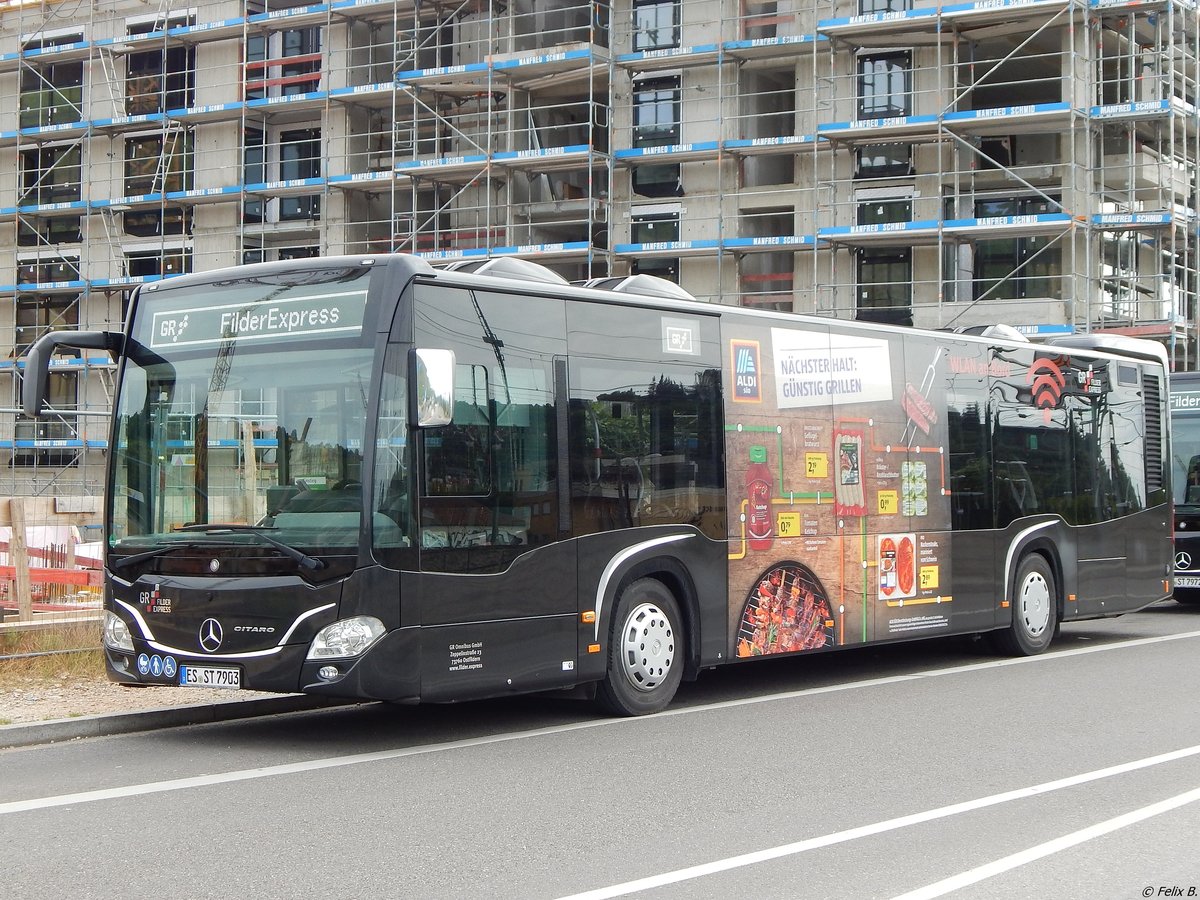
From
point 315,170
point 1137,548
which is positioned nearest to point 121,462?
point 1137,548

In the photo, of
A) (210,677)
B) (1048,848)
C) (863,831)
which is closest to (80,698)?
(210,677)

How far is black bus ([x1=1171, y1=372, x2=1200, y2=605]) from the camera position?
21188 mm

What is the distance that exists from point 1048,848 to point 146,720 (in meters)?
6.16

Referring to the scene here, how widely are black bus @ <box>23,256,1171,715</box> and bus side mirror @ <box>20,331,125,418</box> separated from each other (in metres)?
0.03

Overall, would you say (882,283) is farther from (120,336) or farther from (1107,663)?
(120,336)

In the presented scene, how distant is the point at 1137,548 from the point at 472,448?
9.97 metres

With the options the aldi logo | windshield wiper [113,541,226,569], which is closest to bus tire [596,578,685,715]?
the aldi logo

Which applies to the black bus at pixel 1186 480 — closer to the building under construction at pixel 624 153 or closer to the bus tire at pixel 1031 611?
the bus tire at pixel 1031 611

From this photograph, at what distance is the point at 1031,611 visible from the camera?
15414 millimetres

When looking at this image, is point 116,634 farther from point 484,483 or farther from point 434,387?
point 434,387

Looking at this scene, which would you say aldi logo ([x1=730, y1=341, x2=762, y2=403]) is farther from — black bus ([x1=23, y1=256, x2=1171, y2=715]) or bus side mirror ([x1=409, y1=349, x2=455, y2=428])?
bus side mirror ([x1=409, y1=349, x2=455, y2=428])

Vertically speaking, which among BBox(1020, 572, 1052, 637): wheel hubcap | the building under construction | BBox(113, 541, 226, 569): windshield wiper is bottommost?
BBox(1020, 572, 1052, 637): wheel hubcap

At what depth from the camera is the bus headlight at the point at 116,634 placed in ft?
32.2

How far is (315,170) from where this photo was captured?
154 feet
